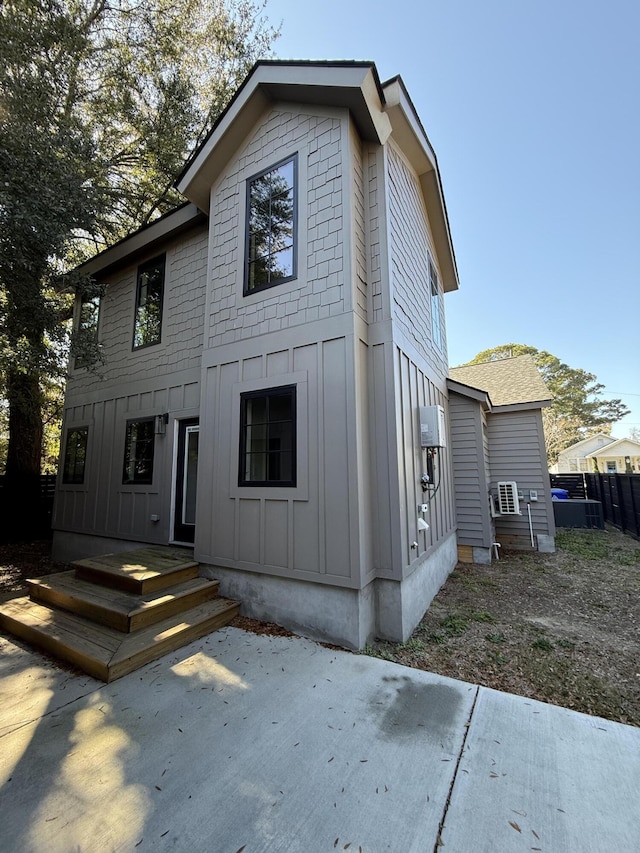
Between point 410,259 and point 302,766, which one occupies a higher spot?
point 410,259

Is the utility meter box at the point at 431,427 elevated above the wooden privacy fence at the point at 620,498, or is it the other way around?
the utility meter box at the point at 431,427

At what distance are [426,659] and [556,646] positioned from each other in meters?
1.38

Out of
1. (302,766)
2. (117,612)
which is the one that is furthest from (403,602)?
(117,612)

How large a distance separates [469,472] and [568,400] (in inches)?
1036

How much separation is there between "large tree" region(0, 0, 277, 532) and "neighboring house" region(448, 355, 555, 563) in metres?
7.48

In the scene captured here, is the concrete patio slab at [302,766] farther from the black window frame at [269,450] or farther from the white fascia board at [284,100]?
the white fascia board at [284,100]

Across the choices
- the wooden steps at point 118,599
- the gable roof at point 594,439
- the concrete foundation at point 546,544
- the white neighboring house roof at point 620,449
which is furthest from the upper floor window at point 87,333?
the gable roof at point 594,439

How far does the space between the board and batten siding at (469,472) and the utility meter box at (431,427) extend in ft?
9.36

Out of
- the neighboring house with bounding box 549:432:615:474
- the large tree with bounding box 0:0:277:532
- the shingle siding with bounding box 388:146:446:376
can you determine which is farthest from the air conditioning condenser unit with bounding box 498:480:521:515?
the neighboring house with bounding box 549:432:615:474

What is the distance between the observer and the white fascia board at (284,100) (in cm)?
410

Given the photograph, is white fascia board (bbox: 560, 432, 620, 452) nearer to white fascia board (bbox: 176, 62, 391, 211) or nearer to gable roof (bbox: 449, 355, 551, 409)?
gable roof (bbox: 449, 355, 551, 409)

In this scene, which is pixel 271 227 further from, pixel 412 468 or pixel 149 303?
pixel 412 468

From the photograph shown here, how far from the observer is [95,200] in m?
6.47

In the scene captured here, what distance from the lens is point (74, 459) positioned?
287 inches
